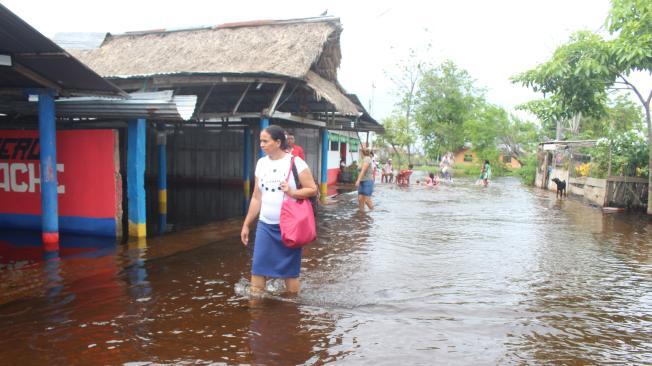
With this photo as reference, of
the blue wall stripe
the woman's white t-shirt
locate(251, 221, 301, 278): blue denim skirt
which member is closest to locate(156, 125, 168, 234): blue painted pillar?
the blue wall stripe

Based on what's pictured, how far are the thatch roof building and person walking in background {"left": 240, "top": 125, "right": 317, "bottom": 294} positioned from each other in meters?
5.12

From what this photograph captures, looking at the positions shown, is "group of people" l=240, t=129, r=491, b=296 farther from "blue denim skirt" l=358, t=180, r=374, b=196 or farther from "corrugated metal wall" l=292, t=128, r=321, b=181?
"corrugated metal wall" l=292, t=128, r=321, b=181

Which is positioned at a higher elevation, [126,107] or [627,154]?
[126,107]

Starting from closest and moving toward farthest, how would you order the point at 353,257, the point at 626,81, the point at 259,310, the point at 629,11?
the point at 259,310
the point at 353,257
the point at 629,11
the point at 626,81

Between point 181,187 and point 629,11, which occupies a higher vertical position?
point 629,11

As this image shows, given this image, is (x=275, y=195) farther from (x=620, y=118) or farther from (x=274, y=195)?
(x=620, y=118)

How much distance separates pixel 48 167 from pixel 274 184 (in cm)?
450

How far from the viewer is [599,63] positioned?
1233cm

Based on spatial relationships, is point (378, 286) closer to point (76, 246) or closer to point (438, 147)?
point (76, 246)

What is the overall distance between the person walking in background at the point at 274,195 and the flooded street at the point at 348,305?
44 centimetres

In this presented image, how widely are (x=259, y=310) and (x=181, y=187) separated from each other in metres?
15.2

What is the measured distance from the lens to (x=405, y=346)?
4051 millimetres

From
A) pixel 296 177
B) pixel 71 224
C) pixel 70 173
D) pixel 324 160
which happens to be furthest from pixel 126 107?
pixel 324 160

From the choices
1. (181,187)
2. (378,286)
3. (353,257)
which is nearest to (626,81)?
(353,257)
